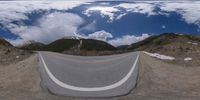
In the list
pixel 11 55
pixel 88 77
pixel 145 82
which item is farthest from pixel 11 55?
pixel 145 82

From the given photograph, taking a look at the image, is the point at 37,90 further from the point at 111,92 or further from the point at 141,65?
the point at 141,65

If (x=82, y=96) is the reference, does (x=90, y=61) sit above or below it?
below

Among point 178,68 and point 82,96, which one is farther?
point 178,68

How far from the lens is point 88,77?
3266 cm

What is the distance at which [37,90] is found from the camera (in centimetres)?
2919

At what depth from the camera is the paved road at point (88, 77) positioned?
28266mm

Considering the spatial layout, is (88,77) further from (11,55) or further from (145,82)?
(11,55)

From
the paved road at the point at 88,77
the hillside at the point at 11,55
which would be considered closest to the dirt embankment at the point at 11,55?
the hillside at the point at 11,55

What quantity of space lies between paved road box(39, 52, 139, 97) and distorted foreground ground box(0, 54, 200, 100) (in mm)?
643

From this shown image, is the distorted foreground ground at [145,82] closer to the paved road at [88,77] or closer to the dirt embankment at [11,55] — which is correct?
the paved road at [88,77]

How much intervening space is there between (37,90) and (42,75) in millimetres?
4067

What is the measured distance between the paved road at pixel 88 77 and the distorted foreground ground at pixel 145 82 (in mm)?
643

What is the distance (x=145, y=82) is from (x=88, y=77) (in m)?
4.07

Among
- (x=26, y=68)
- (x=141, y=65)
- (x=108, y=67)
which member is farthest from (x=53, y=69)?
(x=141, y=65)
